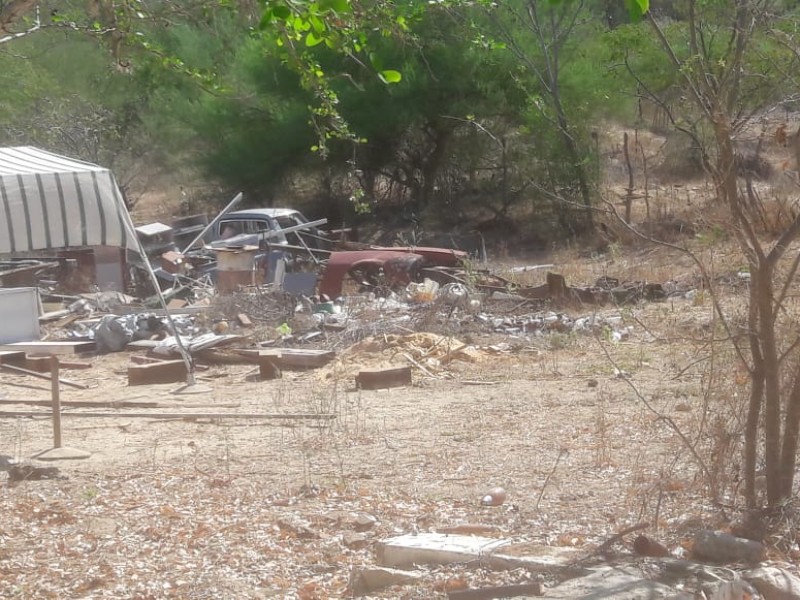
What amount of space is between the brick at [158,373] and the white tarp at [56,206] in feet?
5.93

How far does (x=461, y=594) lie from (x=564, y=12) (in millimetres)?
17376

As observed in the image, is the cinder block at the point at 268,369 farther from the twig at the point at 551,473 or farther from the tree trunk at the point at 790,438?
the tree trunk at the point at 790,438

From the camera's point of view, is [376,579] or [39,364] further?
[39,364]

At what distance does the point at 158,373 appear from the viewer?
10523 mm

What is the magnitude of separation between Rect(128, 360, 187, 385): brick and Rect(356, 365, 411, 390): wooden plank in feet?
6.34

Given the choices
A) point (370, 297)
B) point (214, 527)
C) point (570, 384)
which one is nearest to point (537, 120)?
point (370, 297)

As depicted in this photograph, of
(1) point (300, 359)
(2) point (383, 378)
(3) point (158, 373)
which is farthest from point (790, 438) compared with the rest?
(3) point (158, 373)

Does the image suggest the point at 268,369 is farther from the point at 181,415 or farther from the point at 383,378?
the point at 181,415

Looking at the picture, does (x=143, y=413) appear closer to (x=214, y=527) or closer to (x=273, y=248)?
(x=214, y=527)

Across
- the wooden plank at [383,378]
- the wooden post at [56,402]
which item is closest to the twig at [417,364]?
the wooden plank at [383,378]

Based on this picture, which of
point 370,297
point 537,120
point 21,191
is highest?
point 537,120

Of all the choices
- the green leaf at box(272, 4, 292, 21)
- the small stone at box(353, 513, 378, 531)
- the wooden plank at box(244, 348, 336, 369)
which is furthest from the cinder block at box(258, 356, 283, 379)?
the green leaf at box(272, 4, 292, 21)

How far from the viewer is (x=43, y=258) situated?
17.3 m

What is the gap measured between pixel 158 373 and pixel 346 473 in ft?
14.8
